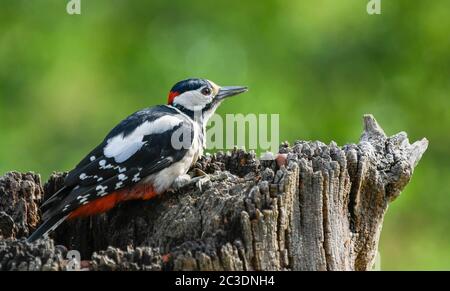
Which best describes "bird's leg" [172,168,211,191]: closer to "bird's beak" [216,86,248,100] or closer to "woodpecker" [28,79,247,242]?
"woodpecker" [28,79,247,242]

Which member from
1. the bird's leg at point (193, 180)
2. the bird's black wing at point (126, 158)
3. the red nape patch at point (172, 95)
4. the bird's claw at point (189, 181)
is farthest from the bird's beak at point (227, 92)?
the bird's claw at point (189, 181)

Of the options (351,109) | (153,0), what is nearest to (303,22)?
(351,109)

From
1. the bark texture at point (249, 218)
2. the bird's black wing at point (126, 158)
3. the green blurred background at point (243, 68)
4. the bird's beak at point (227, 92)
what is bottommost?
the bark texture at point (249, 218)

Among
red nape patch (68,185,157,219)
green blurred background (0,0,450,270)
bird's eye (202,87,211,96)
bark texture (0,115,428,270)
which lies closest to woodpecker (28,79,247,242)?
red nape patch (68,185,157,219)

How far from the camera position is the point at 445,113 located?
919 cm

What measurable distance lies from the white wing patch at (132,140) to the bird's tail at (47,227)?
2.21 feet

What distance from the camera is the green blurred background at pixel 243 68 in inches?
348

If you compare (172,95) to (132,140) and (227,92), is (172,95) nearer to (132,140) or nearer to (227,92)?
(227,92)

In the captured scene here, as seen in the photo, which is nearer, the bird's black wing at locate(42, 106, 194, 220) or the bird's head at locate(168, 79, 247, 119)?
the bird's black wing at locate(42, 106, 194, 220)

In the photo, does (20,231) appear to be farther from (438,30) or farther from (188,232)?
(438,30)

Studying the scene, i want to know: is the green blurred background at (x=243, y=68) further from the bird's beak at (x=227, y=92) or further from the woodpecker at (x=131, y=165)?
the woodpecker at (x=131, y=165)

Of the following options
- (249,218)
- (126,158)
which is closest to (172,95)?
(126,158)

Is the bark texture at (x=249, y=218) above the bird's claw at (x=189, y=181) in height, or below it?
below

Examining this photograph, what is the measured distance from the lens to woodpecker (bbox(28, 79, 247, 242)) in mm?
5297
